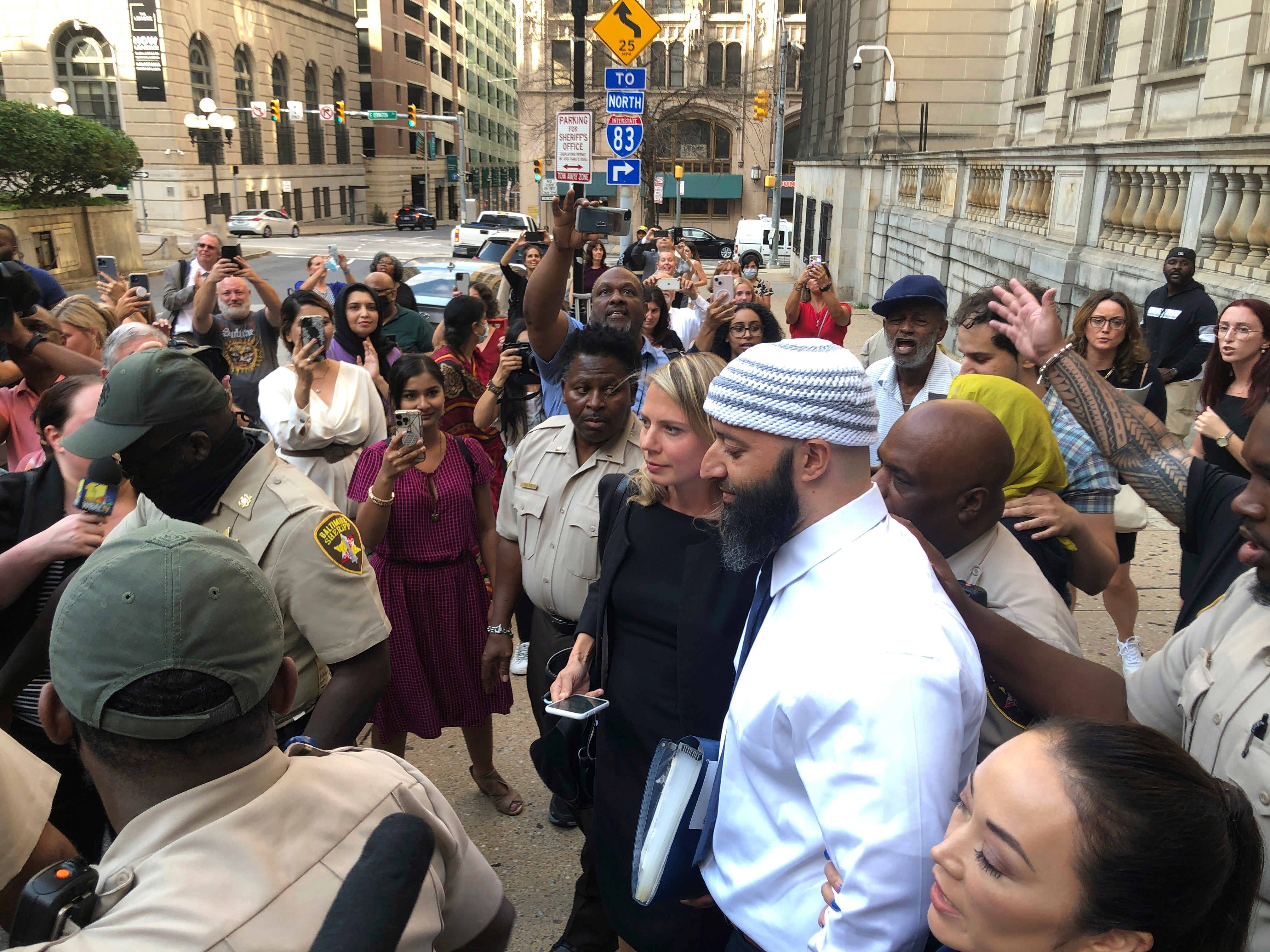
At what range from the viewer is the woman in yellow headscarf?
112 inches

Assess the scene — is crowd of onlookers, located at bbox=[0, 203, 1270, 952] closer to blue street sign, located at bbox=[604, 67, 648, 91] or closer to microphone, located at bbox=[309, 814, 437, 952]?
microphone, located at bbox=[309, 814, 437, 952]

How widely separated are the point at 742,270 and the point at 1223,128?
7008 millimetres

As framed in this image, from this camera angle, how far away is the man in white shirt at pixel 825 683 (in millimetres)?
1518

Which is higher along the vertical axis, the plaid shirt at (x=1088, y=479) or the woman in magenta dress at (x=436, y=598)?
the plaid shirt at (x=1088, y=479)

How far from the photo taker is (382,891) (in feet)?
3.43

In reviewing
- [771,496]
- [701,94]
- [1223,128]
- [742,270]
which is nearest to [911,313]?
[771,496]

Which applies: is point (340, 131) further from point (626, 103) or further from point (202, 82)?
point (626, 103)

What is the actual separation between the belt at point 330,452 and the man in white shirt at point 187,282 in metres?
2.73

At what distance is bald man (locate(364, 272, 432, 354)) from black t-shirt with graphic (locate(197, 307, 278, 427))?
0.99 metres

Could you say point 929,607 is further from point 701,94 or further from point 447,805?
point 701,94

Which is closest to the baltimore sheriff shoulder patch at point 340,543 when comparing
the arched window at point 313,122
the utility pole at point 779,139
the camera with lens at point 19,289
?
the camera with lens at point 19,289

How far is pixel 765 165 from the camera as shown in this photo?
5597 cm

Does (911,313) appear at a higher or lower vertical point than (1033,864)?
higher

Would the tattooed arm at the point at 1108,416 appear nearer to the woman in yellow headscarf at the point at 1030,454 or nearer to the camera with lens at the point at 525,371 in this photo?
the woman in yellow headscarf at the point at 1030,454
